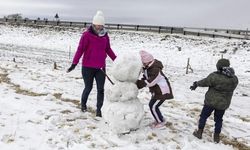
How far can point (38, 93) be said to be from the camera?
10133 mm

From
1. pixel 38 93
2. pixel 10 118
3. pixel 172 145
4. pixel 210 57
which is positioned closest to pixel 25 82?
pixel 38 93

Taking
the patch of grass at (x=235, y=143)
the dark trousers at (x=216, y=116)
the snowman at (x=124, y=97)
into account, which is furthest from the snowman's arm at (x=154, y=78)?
the patch of grass at (x=235, y=143)

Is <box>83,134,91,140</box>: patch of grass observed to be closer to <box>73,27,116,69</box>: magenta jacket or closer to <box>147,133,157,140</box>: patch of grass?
<box>147,133,157,140</box>: patch of grass

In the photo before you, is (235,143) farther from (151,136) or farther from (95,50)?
(95,50)

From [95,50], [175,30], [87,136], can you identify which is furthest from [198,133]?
[175,30]

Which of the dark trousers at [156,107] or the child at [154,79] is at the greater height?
the child at [154,79]

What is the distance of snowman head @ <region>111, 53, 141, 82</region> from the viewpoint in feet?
23.4

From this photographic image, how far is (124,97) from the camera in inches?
282

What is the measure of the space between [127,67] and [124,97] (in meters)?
0.54

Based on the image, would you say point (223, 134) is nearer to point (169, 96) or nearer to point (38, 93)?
point (169, 96)

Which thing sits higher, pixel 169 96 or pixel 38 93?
pixel 169 96

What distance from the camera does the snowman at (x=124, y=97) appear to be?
7.11 metres

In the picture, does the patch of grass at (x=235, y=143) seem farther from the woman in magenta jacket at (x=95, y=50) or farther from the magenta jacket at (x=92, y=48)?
the magenta jacket at (x=92, y=48)

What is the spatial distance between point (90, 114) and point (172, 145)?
2102 millimetres
